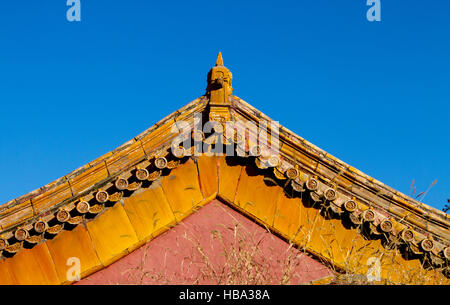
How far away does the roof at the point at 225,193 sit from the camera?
21.0ft

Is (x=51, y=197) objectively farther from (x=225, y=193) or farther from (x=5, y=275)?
(x=225, y=193)

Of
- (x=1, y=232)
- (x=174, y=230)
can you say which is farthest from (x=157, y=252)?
(x=1, y=232)

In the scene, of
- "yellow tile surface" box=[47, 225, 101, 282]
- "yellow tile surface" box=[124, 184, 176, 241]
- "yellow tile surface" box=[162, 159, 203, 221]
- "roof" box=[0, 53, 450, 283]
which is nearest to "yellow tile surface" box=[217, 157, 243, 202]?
"roof" box=[0, 53, 450, 283]

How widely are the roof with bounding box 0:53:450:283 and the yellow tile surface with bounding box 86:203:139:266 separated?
0.05 ft

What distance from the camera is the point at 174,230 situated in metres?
6.60

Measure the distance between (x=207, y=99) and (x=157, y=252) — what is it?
239 cm

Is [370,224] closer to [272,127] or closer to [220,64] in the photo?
[272,127]

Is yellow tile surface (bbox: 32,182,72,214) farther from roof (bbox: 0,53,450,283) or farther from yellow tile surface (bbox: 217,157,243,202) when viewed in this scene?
yellow tile surface (bbox: 217,157,243,202)

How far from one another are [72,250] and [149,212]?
1152 mm

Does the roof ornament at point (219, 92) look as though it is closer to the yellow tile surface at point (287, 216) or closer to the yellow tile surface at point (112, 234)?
the yellow tile surface at point (287, 216)

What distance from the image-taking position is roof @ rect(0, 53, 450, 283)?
21.0 ft

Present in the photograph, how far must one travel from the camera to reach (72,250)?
645 centimetres

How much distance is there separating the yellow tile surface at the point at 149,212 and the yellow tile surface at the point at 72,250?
0.67 metres

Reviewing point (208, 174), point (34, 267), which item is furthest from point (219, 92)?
point (34, 267)
